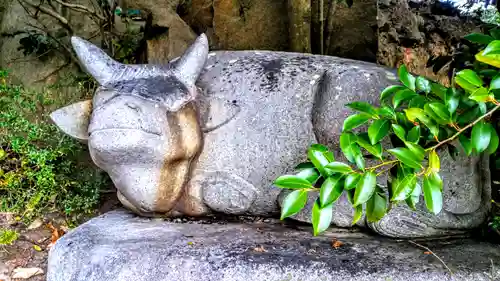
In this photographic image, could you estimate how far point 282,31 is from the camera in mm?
3129

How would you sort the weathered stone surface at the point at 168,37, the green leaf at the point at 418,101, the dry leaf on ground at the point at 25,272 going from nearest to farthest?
the green leaf at the point at 418,101 → the dry leaf on ground at the point at 25,272 → the weathered stone surface at the point at 168,37

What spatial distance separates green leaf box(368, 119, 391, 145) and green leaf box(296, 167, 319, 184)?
0.13m

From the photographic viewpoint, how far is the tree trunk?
2.91m

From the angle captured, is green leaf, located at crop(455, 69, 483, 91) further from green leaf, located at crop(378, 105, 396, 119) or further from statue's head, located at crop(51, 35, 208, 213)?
statue's head, located at crop(51, 35, 208, 213)

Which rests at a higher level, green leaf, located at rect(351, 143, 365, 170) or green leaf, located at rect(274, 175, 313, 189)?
green leaf, located at rect(351, 143, 365, 170)

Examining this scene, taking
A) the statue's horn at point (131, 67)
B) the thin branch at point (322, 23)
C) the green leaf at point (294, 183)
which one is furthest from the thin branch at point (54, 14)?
the green leaf at point (294, 183)

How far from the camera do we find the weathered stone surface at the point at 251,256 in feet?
4.43

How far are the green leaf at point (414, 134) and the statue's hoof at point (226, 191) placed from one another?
0.70 m

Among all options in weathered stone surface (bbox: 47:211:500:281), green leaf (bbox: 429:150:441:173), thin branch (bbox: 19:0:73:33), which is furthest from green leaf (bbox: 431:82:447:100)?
thin branch (bbox: 19:0:73:33)

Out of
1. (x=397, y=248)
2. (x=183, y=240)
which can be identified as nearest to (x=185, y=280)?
(x=183, y=240)

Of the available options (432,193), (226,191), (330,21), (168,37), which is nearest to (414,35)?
(330,21)

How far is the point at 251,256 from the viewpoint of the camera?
55.0 inches

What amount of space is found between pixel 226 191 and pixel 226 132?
0.18 m

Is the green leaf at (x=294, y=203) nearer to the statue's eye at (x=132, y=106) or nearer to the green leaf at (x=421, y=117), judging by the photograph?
the green leaf at (x=421, y=117)
